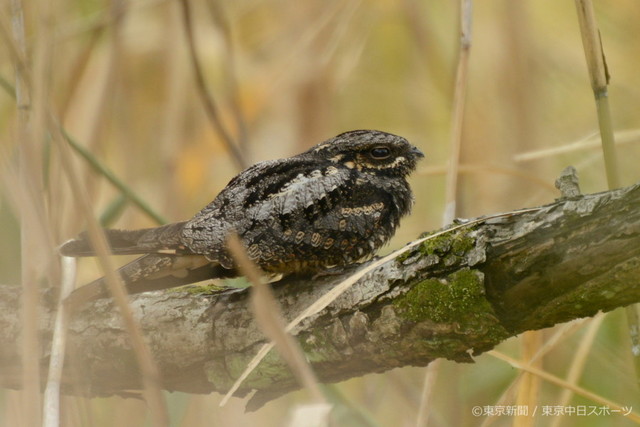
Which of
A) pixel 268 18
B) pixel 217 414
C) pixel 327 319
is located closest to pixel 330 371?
pixel 327 319

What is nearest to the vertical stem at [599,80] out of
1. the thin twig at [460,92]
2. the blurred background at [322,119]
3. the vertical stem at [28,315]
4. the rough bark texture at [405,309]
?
the rough bark texture at [405,309]

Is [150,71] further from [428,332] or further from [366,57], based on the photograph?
[428,332]

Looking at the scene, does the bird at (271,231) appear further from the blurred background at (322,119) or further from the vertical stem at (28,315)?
the vertical stem at (28,315)

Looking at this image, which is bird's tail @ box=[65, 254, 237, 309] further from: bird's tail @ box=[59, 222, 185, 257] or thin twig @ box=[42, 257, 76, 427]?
thin twig @ box=[42, 257, 76, 427]

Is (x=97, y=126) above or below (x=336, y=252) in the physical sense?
above

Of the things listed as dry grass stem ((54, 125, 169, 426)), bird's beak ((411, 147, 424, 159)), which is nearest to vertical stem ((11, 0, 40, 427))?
dry grass stem ((54, 125, 169, 426))

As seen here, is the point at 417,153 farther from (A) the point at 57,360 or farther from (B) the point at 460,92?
(A) the point at 57,360

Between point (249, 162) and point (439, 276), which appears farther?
point (249, 162)
